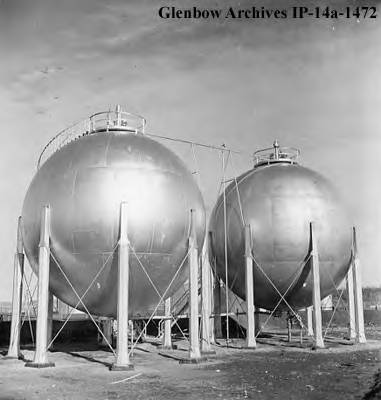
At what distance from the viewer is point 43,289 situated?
50.2ft

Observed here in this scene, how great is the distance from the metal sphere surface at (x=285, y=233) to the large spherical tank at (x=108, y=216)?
15.8 feet

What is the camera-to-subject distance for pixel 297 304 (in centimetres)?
2127

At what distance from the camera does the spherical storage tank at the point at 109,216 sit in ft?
49.3

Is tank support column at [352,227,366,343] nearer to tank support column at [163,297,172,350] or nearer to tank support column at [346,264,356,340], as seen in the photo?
tank support column at [346,264,356,340]

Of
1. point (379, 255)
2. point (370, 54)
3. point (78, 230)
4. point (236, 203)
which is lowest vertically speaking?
point (379, 255)

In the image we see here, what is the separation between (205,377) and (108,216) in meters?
4.95

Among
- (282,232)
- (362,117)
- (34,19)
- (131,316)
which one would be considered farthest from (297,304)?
(34,19)

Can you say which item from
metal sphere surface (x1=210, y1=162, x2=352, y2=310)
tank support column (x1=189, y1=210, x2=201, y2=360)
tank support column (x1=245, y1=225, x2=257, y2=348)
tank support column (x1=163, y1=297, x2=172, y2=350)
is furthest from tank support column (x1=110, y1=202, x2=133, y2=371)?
metal sphere surface (x1=210, y1=162, x2=352, y2=310)

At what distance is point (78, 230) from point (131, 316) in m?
3.28

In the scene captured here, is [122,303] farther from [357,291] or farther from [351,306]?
[351,306]

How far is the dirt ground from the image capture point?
11492 mm

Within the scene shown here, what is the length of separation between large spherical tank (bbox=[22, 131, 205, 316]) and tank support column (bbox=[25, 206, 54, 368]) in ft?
0.73

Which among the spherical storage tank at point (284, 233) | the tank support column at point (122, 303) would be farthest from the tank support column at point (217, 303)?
the tank support column at point (122, 303)

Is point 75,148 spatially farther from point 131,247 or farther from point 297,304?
point 297,304
